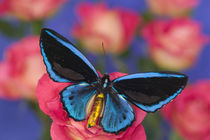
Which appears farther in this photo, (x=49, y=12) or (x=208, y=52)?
(x=208, y=52)

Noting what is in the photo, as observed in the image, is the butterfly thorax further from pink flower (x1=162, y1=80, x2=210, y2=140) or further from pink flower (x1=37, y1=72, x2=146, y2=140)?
pink flower (x1=162, y1=80, x2=210, y2=140)

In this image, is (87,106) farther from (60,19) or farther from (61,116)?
(60,19)

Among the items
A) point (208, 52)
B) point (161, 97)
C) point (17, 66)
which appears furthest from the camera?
point (208, 52)

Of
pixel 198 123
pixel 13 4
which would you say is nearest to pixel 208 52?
pixel 198 123

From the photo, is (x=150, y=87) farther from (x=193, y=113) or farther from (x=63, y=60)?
(x=193, y=113)

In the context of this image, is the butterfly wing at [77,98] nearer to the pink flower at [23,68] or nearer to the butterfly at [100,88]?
the butterfly at [100,88]

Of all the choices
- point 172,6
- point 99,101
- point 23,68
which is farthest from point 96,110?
point 172,6

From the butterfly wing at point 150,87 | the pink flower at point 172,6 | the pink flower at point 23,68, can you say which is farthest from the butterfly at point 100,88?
the pink flower at point 172,6
